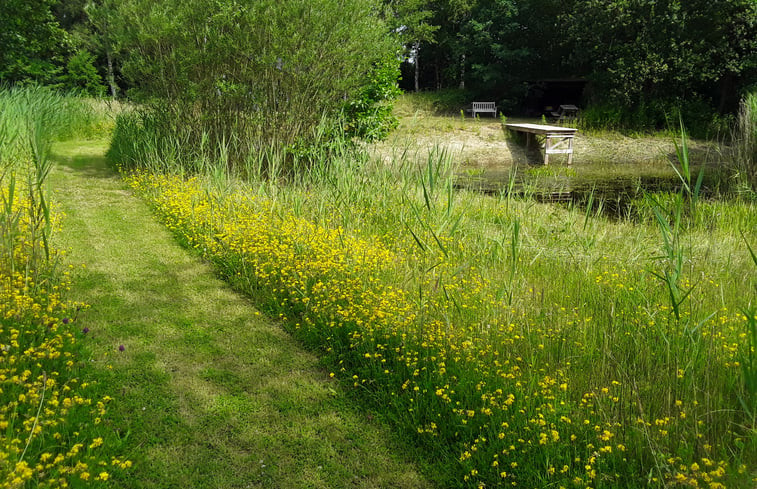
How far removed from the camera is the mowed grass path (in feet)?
9.78

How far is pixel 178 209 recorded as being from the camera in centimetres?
753

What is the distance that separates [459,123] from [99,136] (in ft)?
42.5

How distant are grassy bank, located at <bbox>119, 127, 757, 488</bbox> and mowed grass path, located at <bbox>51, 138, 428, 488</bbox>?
0.24m

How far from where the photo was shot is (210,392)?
370 centimetres

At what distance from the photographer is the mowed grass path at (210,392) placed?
2980 millimetres

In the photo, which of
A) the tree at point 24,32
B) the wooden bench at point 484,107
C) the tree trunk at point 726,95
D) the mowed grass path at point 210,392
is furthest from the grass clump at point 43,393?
the tree trunk at point 726,95

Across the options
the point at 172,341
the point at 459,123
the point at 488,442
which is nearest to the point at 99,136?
the point at 459,123

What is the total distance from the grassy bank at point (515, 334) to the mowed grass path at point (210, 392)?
0.24 meters

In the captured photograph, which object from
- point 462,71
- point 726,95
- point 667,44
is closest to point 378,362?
point 667,44

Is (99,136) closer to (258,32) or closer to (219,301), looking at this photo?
(258,32)

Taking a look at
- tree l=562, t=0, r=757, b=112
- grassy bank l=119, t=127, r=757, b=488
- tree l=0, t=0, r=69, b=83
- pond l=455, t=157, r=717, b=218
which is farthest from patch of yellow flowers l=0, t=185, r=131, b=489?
tree l=562, t=0, r=757, b=112

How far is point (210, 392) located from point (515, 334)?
6.95ft

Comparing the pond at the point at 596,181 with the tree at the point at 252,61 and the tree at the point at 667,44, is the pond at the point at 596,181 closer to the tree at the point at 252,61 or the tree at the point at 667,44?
the tree at the point at 252,61

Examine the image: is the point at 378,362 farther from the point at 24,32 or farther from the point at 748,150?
the point at 24,32
